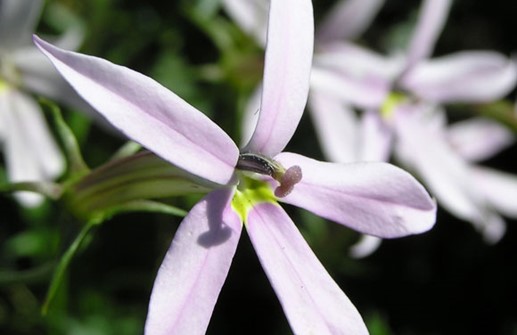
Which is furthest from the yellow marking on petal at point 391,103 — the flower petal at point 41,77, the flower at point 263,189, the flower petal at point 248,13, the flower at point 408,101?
the flower at point 263,189

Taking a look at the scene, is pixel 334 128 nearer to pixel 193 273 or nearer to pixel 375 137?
pixel 375 137

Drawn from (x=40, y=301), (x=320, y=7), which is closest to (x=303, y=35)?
(x=40, y=301)

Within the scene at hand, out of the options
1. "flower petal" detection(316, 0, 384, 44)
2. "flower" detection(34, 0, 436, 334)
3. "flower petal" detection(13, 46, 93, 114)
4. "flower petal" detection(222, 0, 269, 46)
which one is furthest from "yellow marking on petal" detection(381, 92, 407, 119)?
"flower" detection(34, 0, 436, 334)

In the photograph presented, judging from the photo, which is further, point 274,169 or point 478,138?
point 478,138

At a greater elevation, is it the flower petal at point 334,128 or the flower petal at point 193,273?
the flower petal at point 193,273

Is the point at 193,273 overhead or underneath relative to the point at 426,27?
underneath

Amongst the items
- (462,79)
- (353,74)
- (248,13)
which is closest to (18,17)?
(248,13)

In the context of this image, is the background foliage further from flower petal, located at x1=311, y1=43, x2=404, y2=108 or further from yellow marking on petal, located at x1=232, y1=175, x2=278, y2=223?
yellow marking on petal, located at x1=232, y1=175, x2=278, y2=223

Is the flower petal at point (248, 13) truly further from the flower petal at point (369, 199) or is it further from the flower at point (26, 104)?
the flower petal at point (369, 199)
